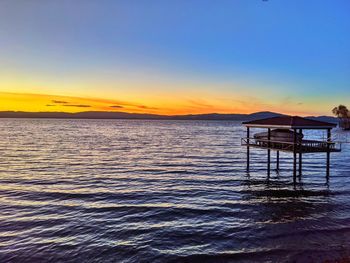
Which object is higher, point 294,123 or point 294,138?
point 294,123

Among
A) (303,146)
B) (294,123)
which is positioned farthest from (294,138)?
(303,146)

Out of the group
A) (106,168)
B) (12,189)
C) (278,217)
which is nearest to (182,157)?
(106,168)

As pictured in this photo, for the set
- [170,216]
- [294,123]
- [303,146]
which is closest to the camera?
[170,216]

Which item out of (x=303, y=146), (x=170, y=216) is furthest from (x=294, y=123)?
(x=170, y=216)

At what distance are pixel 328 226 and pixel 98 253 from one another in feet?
37.9

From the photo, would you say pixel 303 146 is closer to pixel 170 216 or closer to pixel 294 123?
pixel 294 123

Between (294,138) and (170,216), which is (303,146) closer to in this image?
(294,138)

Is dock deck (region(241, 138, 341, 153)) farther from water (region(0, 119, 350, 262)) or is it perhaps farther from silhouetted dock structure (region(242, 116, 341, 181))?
water (region(0, 119, 350, 262))

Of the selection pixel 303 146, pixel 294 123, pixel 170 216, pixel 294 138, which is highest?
pixel 294 123

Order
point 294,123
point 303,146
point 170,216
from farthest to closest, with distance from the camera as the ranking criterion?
point 303,146 < point 294,123 < point 170,216

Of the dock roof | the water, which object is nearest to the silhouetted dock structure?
the dock roof

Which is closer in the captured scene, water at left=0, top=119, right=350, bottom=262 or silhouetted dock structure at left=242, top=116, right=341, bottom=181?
water at left=0, top=119, right=350, bottom=262

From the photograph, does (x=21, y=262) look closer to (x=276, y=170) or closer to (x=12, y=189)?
(x=12, y=189)

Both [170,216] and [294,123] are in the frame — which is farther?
[294,123]
